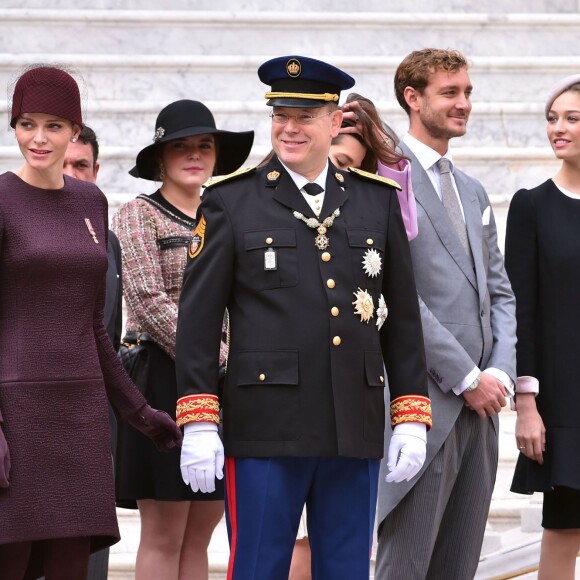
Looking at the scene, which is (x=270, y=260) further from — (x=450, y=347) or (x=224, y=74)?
(x=224, y=74)

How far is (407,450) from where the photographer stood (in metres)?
3.60

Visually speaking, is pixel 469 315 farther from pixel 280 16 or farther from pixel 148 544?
pixel 280 16

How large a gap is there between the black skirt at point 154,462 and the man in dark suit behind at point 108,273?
107 millimetres

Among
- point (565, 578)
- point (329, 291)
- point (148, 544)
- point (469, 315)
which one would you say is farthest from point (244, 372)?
point (565, 578)

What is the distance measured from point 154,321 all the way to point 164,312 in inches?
1.6

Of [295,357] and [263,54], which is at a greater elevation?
[263,54]

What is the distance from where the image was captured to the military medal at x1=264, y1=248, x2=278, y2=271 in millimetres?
3533

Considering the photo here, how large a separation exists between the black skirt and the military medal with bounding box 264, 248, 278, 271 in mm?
991

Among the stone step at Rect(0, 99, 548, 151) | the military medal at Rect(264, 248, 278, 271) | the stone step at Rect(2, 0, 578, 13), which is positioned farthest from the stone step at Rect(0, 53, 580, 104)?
the military medal at Rect(264, 248, 278, 271)

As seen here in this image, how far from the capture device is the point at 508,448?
20.0 ft

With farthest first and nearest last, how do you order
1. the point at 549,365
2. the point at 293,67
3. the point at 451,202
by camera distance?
the point at 549,365 → the point at 451,202 → the point at 293,67

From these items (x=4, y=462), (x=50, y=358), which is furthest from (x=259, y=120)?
(x=4, y=462)

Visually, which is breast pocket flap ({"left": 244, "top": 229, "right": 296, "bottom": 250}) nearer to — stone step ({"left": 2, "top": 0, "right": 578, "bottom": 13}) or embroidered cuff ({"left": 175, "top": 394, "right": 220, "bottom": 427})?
embroidered cuff ({"left": 175, "top": 394, "right": 220, "bottom": 427})

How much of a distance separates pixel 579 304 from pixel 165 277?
1279mm
